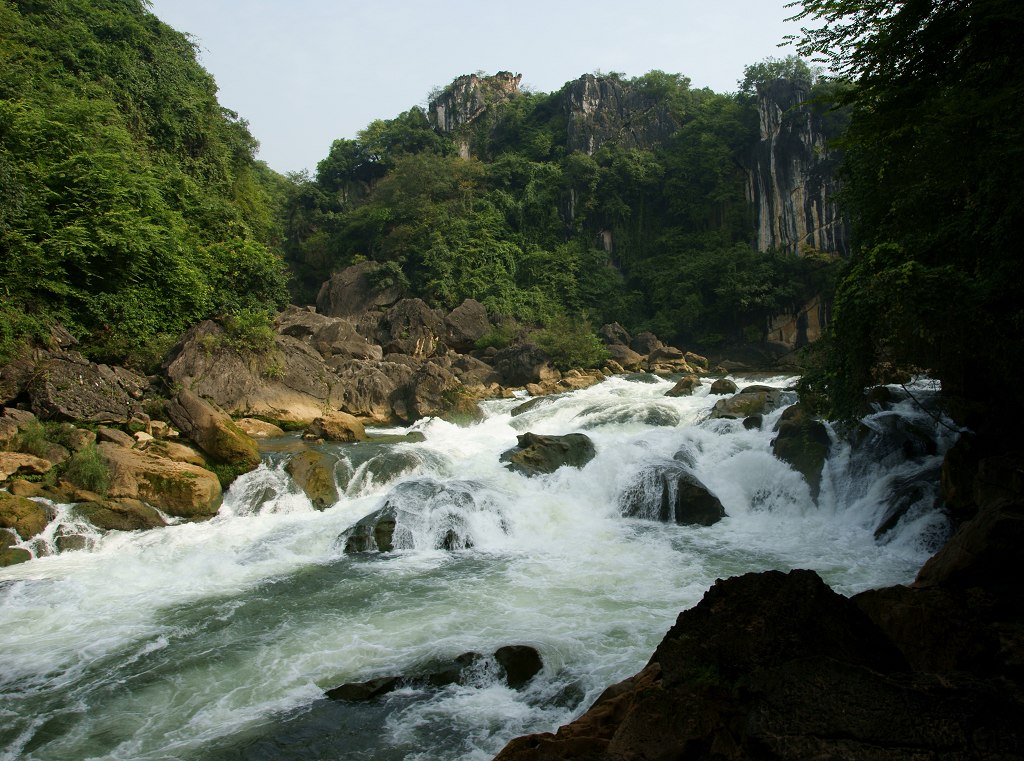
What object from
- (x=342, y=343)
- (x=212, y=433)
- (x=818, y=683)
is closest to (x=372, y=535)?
(x=212, y=433)

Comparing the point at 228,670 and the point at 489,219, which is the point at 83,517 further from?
the point at 489,219

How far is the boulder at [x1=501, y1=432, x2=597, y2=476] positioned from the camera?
516 inches

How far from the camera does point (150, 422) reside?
12.9 metres

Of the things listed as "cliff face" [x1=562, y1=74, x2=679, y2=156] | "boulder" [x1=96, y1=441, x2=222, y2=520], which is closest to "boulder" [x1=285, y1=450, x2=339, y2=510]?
"boulder" [x1=96, y1=441, x2=222, y2=520]

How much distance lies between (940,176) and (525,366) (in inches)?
743

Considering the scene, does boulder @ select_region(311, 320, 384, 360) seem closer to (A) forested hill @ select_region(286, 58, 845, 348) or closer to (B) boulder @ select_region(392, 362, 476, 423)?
(B) boulder @ select_region(392, 362, 476, 423)

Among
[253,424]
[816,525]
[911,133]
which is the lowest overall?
[816,525]

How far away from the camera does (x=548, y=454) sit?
13406 mm

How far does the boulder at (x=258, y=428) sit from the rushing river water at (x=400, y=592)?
1390mm

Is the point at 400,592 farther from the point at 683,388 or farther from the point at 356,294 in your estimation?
the point at 356,294

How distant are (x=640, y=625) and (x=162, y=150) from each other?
814 inches

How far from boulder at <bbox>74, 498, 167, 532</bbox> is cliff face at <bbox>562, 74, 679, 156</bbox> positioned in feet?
121

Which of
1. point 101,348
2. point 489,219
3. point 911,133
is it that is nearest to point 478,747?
point 911,133

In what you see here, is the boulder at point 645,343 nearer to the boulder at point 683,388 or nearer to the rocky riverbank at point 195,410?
the rocky riverbank at point 195,410
